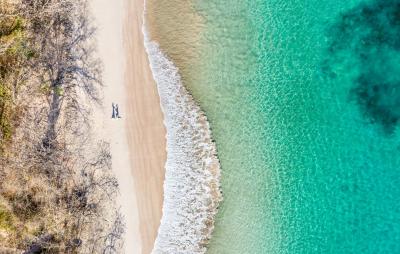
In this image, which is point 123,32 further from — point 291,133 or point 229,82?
point 291,133

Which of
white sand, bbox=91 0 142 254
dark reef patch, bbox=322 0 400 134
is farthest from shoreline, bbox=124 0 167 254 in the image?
dark reef patch, bbox=322 0 400 134

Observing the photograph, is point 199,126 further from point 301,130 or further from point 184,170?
point 301,130

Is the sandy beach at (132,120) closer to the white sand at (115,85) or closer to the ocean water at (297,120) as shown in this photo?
the white sand at (115,85)

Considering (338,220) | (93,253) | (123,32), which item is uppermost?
(123,32)

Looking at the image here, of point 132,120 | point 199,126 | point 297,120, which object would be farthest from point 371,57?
point 132,120

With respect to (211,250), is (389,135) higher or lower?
higher

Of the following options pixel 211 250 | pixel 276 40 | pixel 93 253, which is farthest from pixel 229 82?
pixel 93 253
